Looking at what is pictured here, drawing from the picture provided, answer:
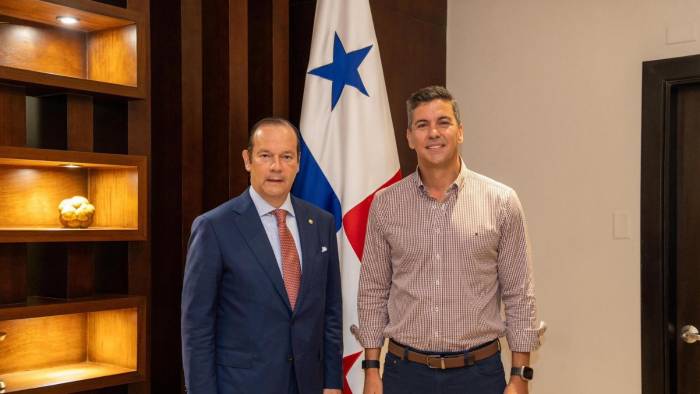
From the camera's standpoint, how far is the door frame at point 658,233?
338 cm

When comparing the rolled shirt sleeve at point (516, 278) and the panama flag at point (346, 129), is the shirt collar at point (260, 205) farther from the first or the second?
the panama flag at point (346, 129)

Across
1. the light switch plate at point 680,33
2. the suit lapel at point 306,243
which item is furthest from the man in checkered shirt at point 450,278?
the light switch plate at point 680,33

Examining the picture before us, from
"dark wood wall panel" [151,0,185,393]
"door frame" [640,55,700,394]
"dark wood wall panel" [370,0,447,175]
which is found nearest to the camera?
"dark wood wall panel" [151,0,185,393]

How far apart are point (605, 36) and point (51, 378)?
2671 mm

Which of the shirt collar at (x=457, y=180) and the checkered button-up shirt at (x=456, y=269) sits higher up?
the shirt collar at (x=457, y=180)

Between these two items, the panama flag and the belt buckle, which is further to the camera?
the panama flag

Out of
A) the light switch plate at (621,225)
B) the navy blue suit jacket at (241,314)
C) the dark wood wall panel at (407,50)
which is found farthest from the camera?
the dark wood wall panel at (407,50)

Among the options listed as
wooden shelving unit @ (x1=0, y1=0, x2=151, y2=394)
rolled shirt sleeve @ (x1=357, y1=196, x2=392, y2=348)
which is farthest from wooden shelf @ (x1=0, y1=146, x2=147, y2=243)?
rolled shirt sleeve @ (x1=357, y1=196, x2=392, y2=348)

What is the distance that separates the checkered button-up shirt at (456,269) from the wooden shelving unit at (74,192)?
95 centimetres

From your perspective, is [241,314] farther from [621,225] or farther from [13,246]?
[621,225]

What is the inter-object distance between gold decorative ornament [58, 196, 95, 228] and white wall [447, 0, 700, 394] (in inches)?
79.8

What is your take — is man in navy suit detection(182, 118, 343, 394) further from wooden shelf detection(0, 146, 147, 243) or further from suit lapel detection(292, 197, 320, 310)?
wooden shelf detection(0, 146, 147, 243)

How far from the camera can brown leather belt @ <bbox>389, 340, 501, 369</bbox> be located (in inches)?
91.1

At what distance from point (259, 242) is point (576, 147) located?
1867 mm
